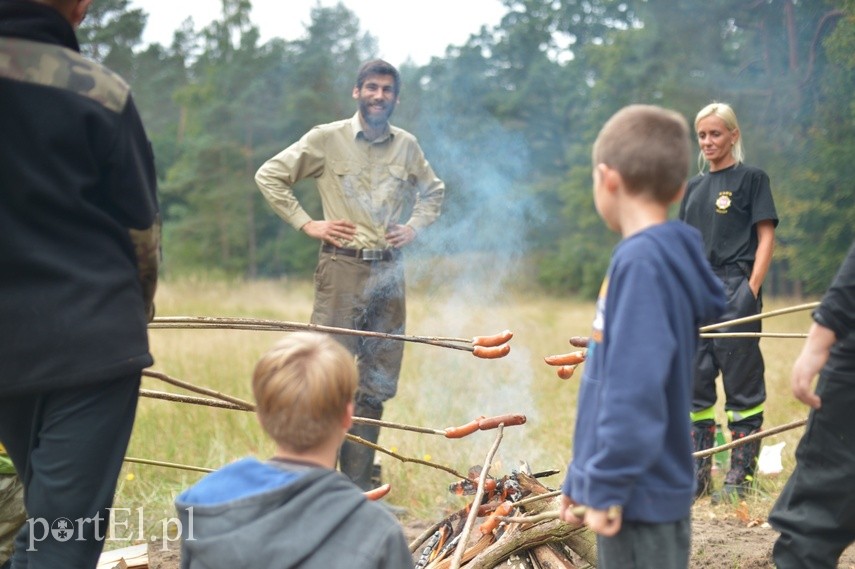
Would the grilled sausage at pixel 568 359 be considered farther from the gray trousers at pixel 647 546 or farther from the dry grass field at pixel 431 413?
the gray trousers at pixel 647 546

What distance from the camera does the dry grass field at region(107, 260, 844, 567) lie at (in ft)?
17.7

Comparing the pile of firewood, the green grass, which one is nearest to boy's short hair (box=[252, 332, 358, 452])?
the pile of firewood

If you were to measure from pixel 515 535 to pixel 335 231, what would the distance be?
2458 millimetres

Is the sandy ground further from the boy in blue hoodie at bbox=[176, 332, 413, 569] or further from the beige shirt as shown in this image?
the boy in blue hoodie at bbox=[176, 332, 413, 569]

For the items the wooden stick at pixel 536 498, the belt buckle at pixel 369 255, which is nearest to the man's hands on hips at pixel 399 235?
the belt buckle at pixel 369 255

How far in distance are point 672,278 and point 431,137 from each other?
21846mm

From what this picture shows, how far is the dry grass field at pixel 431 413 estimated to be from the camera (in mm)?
5391

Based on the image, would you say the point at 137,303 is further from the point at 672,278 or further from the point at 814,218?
the point at 814,218

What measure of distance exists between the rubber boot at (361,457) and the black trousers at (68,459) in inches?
110

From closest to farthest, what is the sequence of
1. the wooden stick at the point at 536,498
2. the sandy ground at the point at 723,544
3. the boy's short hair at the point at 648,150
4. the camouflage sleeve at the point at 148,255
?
the boy's short hair at the point at 648,150 → the camouflage sleeve at the point at 148,255 → the wooden stick at the point at 536,498 → the sandy ground at the point at 723,544

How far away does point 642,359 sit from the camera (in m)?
2.12

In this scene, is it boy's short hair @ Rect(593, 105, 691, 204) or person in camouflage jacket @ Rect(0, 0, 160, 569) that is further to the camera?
person in camouflage jacket @ Rect(0, 0, 160, 569)

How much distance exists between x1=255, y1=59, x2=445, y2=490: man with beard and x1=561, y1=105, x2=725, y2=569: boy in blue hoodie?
313 centimetres

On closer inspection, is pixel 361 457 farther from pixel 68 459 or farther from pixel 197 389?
pixel 68 459
